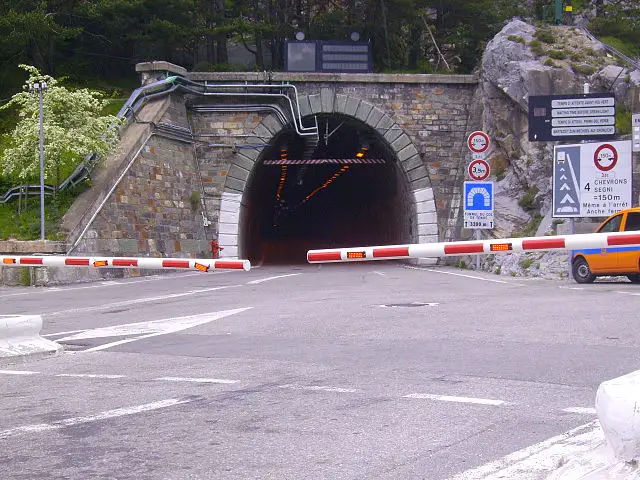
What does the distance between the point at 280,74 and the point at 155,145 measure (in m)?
6.06

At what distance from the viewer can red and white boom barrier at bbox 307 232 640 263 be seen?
23.7ft

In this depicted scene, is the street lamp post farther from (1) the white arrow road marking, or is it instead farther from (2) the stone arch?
(1) the white arrow road marking

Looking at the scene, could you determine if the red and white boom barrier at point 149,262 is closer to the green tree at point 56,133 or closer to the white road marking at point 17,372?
the white road marking at point 17,372

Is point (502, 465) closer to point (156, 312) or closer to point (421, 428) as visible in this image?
point (421, 428)

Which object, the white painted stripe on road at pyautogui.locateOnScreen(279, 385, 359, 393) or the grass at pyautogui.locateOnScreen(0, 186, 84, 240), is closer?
the white painted stripe on road at pyautogui.locateOnScreen(279, 385, 359, 393)

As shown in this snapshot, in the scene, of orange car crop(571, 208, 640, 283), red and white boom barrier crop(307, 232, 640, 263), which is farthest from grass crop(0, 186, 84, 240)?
red and white boom barrier crop(307, 232, 640, 263)

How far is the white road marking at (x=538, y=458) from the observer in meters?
4.54

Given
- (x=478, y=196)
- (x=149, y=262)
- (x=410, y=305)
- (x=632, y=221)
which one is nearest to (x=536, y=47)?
(x=478, y=196)

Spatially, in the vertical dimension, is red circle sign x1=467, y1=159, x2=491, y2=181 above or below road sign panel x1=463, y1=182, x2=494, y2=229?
above

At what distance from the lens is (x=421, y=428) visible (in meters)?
5.73

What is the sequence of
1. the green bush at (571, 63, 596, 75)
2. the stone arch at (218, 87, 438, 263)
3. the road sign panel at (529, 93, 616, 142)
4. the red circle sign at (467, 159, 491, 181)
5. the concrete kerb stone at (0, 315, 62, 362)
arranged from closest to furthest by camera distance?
the concrete kerb stone at (0, 315, 62, 362) → the road sign panel at (529, 93, 616, 142) → the red circle sign at (467, 159, 491, 181) → the green bush at (571, 63, 596, 75) → the stone arch at (218, 87, 438, 263)

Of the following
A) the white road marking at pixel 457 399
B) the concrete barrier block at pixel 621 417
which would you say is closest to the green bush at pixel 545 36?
the white road marking at pixel 457 399

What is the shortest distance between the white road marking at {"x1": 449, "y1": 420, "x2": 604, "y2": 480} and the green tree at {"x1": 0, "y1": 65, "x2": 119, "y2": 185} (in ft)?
75.3

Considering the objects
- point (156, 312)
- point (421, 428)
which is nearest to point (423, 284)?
point (156, 312)
